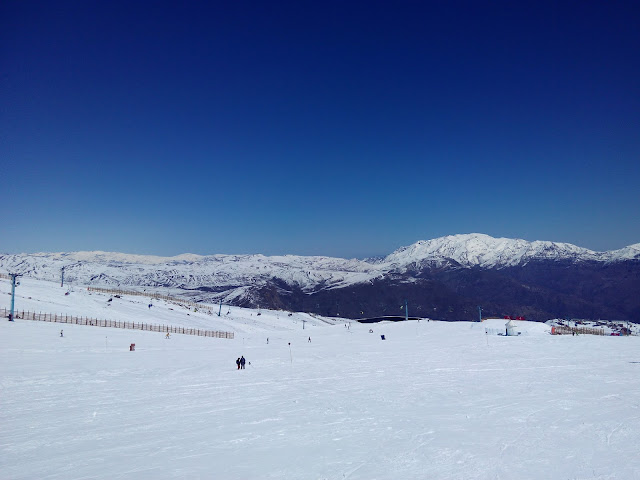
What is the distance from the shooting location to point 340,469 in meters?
10.3

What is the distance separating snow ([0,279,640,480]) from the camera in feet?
34.6

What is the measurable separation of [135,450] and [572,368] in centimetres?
2688

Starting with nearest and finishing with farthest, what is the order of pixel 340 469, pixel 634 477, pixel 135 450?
pixel 634 477 < pixel 340 469 < pixel 135 450

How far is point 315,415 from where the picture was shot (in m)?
15.7

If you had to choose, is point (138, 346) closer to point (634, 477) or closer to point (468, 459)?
point (468, 459)

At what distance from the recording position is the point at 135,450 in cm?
1180

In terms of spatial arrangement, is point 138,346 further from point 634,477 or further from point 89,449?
point 634,477

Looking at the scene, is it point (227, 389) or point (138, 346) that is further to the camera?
point (138, 346)

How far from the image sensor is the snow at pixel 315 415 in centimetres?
1055

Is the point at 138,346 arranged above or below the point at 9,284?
below

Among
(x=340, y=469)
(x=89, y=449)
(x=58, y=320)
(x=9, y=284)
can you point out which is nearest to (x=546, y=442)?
(x=340, y=469)

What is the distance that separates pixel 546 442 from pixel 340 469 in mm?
6807

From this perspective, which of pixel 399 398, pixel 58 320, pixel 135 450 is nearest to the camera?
pixel 135 450

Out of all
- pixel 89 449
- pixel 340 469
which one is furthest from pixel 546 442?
pixel 89 449
